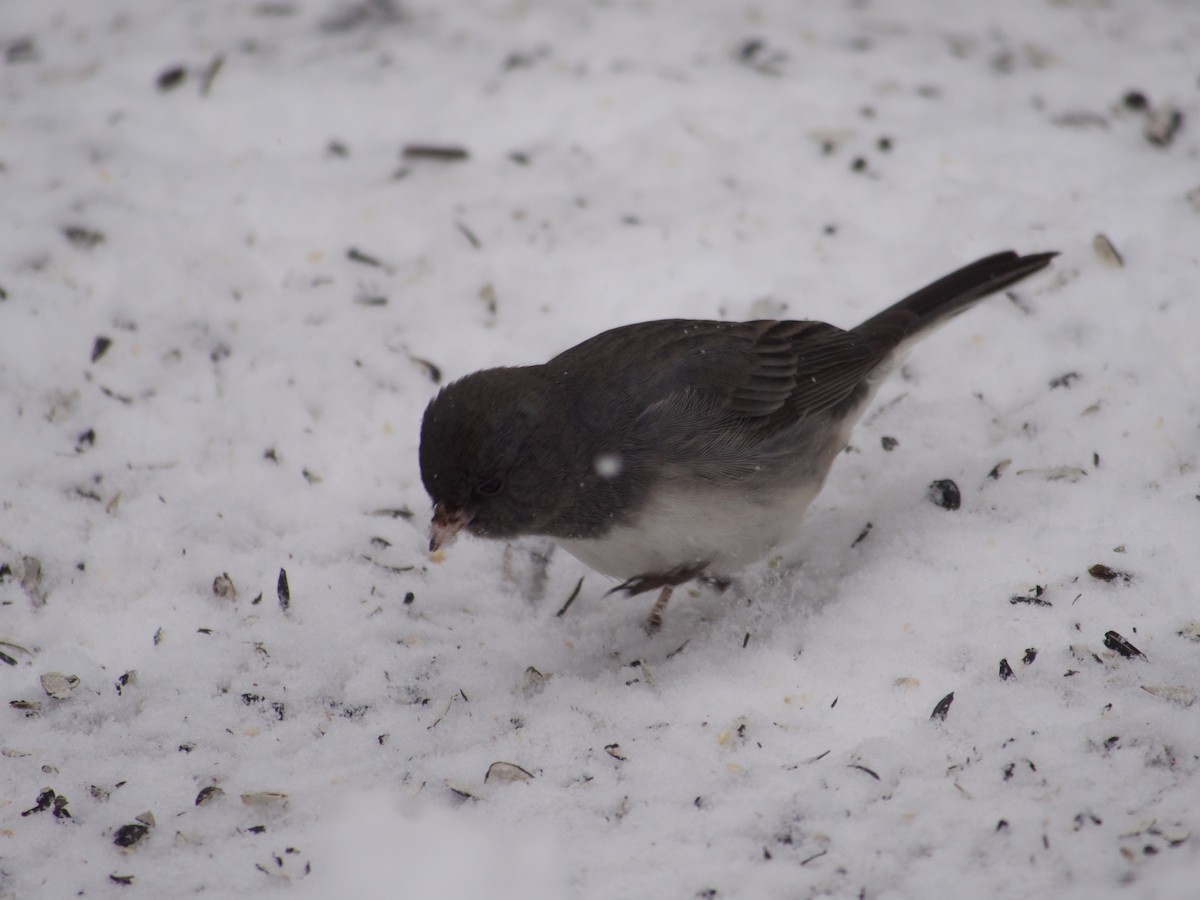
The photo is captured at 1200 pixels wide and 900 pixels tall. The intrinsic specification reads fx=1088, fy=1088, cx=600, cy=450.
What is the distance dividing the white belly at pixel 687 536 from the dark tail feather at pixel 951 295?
24.7 inches

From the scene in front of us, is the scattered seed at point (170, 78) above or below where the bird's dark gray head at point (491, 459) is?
above

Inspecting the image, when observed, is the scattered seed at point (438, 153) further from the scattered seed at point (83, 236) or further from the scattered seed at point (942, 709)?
the scattered seed at point (942, 709)

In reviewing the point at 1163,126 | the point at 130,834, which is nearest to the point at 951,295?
the point at 1163,126

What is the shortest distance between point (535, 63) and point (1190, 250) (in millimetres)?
2548

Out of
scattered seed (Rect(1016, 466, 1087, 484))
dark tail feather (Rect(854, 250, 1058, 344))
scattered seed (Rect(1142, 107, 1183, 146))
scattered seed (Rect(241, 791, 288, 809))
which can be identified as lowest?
scattered seed (Rect(1016, 466, 1087, 484))

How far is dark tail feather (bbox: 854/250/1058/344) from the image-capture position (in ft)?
10.1

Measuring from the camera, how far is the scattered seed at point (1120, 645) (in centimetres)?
241

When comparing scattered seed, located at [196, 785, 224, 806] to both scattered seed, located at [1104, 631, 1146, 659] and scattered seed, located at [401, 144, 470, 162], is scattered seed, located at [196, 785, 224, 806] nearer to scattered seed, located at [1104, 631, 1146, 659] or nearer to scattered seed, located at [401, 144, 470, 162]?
scattered seed, located at [1104, 631, 1146, 659]

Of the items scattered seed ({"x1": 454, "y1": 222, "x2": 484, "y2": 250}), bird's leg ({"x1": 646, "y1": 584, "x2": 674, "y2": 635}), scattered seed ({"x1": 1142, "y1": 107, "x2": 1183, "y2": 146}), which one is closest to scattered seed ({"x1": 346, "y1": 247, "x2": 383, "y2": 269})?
scattered seed ({"x1": 454, "y1": 222, "x2": 484, "y2": 250})

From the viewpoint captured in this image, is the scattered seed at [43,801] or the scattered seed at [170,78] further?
the scattered seed at [170,78]

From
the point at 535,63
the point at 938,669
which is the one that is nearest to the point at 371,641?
the point at 938,669

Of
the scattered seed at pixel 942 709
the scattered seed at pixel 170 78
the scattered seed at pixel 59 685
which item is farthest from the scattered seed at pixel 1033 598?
the scattered seed at pixel 170 78

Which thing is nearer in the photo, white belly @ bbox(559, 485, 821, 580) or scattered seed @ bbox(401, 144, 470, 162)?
white belly @ bbox(559, 485, 821, 580)

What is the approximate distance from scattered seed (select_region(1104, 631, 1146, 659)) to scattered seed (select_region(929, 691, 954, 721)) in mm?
396
